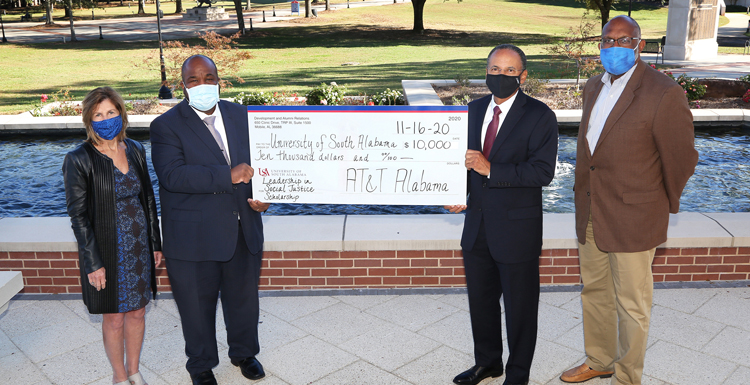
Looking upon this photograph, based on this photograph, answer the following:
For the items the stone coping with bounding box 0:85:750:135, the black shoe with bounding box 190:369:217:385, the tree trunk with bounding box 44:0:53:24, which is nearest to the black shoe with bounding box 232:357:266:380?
the black shoe with bounding box 190:369:217:385

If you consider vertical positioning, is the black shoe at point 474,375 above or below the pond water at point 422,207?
below

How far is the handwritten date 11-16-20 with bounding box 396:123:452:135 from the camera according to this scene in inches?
161

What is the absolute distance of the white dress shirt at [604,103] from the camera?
3.88 m

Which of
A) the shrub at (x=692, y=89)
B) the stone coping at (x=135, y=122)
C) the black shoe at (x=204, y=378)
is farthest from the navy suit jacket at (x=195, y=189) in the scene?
the shrub at (x=692, y=89)

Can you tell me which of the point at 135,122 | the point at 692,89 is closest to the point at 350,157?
the point at 135,122

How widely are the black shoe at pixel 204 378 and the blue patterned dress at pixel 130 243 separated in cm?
62

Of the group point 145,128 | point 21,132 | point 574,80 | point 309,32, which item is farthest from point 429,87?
point 309,32

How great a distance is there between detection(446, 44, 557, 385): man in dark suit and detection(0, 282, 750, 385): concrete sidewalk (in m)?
0.51

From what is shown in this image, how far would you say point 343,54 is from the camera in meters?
30.4

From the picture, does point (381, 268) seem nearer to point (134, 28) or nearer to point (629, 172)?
point (629, 172)

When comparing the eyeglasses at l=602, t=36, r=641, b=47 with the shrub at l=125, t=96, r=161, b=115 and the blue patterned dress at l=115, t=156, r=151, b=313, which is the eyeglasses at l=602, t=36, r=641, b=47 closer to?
the blue patterned dress at l=115, t=156, r=151, b=313

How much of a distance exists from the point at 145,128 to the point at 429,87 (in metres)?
6.81

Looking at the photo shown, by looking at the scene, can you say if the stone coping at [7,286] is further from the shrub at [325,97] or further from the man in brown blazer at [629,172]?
the shrub at [325,97]

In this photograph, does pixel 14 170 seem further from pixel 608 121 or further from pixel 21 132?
pixel 608 121
